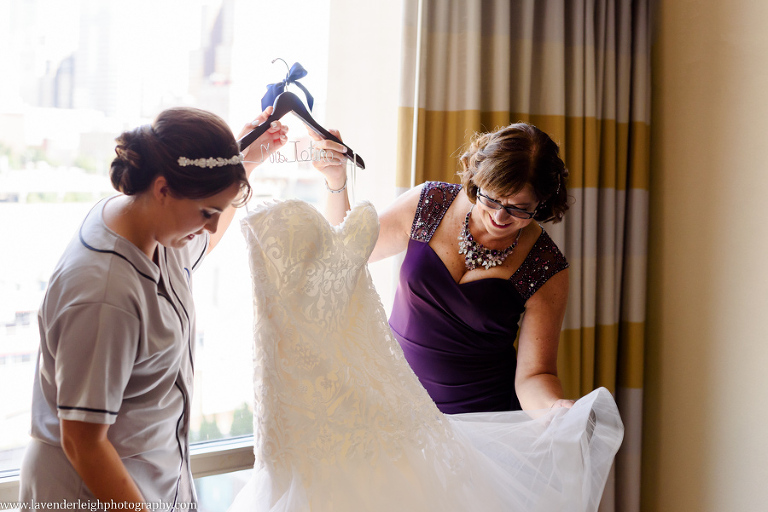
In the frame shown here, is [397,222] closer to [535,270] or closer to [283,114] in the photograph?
[535,270]

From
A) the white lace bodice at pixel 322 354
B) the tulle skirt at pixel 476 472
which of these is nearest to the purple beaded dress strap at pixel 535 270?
the tulle skirt at pixel 476 472

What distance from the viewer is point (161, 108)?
1.91 m

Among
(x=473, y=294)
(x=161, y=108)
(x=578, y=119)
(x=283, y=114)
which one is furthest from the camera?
(x=578, y=119)

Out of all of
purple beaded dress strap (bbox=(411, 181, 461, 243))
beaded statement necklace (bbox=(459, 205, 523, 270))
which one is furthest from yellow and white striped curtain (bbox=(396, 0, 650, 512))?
beaded statement necklace (bbox=(459, 205, 523, 270))

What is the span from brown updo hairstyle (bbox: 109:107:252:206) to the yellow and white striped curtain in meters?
0.98

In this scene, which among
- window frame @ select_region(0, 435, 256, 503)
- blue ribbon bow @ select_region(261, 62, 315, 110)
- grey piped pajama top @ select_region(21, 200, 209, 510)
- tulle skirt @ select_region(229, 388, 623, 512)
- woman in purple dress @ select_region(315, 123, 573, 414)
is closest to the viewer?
grey piped pajama top @ select_region(21, 200, 209, 510)

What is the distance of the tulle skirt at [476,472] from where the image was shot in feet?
3.82

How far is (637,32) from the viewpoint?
2213mm

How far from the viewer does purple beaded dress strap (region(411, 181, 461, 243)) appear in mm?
1761

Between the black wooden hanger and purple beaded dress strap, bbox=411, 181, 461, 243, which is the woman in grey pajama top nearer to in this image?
the black wooden hanger

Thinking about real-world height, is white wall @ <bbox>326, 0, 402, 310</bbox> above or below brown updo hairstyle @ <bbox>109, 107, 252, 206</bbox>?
above

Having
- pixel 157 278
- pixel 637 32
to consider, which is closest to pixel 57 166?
pixel 157 278

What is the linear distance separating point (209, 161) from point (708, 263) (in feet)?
5.98

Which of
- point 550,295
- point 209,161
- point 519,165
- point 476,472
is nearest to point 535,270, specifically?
point 550,295
